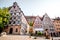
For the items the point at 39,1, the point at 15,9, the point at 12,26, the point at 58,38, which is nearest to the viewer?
the point at 39,1

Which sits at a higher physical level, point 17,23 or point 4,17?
point 4,17

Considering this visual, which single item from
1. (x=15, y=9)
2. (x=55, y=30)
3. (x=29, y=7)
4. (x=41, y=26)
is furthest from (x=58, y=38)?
(x=15, y=9)

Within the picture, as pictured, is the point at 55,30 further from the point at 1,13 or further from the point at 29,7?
the point at 1,13

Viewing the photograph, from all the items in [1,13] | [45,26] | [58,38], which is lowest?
[58,38]

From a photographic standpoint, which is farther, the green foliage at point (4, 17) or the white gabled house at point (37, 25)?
the white gabled house at point (37, 25)

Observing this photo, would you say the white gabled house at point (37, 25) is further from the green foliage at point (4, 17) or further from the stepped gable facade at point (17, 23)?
the green foliage at point (4, 17)

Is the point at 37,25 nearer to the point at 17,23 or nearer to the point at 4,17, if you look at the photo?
the point at 17,23

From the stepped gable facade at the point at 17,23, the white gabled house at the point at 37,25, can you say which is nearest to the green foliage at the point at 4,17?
the stepped gable facade at the point at 17,23

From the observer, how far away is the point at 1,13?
21.7ft

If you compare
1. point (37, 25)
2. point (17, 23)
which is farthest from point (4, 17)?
point (37, 25)

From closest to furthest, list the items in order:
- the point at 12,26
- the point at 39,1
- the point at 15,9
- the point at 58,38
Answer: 1. the point at 39,1
2. the point at 58,38
3. the point at 12,26
4. the point at 15,9

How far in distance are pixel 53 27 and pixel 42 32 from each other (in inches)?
28.3

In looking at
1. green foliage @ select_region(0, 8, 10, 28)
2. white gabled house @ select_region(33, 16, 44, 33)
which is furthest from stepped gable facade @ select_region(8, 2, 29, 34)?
white gabled house @ select_region(33, 16, 44, 33)

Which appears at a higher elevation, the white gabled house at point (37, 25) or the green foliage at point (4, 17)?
the green foliage at point (4, 17)
